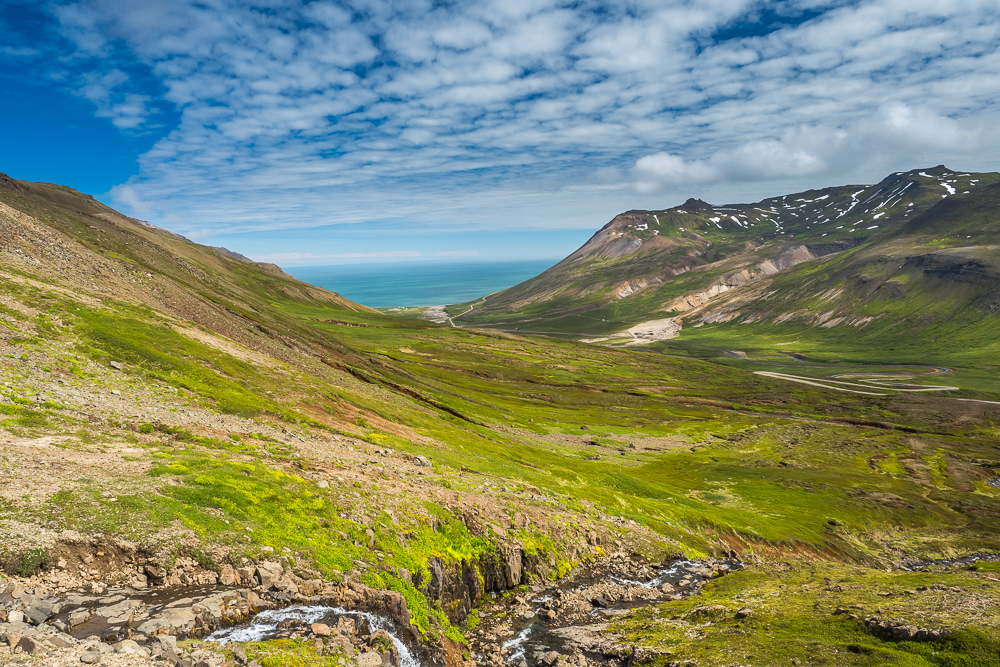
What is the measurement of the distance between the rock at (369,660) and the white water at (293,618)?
172 centimetres

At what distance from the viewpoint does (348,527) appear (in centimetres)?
2609

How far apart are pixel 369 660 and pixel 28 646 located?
1098 cm

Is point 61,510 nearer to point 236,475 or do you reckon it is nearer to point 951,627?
point 236,475

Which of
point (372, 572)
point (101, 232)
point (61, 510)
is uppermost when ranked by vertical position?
point (101, 232)

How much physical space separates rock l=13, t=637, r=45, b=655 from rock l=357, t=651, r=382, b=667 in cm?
1026

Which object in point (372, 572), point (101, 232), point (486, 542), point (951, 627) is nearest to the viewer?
point (951, 627)

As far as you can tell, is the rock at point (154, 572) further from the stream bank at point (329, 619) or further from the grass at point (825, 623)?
the grass at point (825, 623)

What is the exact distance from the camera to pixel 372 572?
23500 millimetres


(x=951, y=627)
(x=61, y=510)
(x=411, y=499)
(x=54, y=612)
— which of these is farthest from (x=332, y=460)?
(x=951, y=627)

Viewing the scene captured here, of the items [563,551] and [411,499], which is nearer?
[411,499]

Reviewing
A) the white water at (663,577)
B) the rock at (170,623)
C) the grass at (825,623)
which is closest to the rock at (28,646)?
the rock at (170,623)

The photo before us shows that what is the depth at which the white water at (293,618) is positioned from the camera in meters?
17.5

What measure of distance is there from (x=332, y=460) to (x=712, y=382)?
609 feet

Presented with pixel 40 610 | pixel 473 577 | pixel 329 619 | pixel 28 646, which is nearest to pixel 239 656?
pixel 329 619
